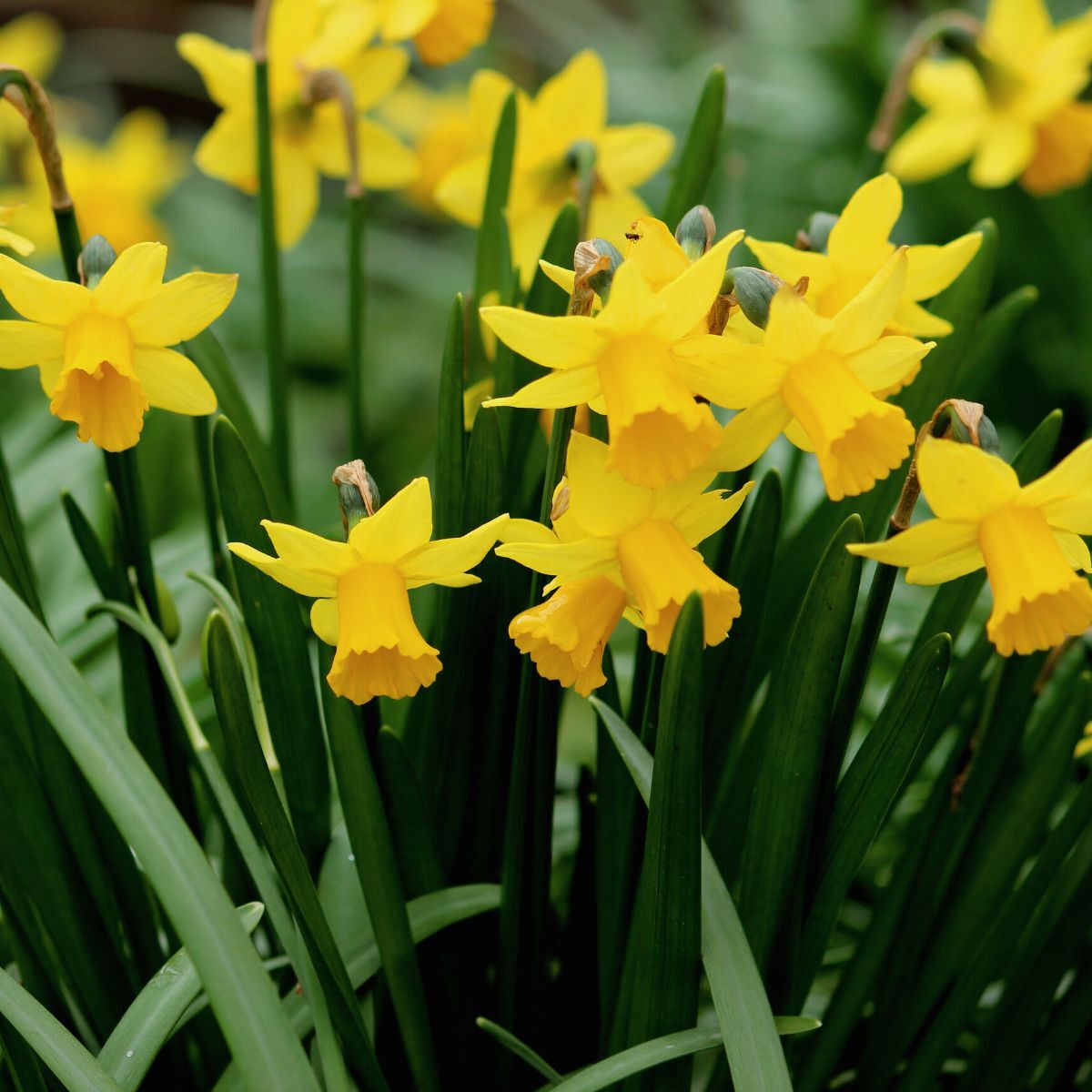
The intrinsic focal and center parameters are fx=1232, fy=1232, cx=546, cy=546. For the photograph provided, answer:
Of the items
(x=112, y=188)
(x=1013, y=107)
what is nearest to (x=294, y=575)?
(x=1013, y=107)

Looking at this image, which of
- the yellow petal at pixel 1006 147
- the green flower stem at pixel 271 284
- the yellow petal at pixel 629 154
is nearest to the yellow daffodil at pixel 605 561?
the green flower stem at pixel 271 284

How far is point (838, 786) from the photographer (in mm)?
745

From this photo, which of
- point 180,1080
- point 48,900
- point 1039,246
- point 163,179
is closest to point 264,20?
point 48,900

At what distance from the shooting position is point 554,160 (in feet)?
3.71

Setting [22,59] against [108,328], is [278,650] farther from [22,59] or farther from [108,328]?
[22,59]

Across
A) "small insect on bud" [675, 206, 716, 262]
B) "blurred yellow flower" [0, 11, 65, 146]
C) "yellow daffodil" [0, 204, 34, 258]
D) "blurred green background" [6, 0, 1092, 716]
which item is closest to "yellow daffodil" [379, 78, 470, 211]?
"blurred green background" [6, 0, 1092, 716]

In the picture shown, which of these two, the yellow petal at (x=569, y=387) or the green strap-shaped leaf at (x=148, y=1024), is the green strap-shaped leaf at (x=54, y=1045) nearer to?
the green strap-shaped leaf at (x=148, y=1024)

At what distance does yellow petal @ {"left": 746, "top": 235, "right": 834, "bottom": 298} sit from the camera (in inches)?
29.3

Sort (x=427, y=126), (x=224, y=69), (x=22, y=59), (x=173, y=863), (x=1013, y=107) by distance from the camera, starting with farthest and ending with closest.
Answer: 1. (x=427, y=126)
2. (x=22, y=59)
3. (x=1013, y=107)
4. (x=224, y=69)
5. (x=173, y=863)

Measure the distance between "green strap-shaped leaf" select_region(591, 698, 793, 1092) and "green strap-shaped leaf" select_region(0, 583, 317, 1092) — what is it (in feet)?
0.72

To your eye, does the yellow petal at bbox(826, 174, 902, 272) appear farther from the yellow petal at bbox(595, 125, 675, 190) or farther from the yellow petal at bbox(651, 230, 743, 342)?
the yellow petal at bbox(595, 125, 675, 190)

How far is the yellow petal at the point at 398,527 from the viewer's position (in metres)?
0.62

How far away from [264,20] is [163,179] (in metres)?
1.74

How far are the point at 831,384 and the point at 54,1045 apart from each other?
20.2 inches
